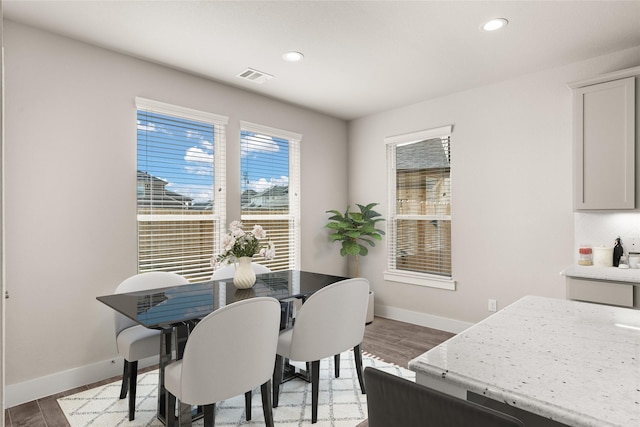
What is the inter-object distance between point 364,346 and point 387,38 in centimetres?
286

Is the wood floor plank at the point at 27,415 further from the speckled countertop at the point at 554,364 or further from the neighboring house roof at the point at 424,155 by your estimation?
the neighboring house roof at the point at 424,155

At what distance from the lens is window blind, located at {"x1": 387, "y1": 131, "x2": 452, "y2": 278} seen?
4363 mm

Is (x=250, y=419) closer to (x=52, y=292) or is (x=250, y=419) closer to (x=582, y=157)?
(x=52, y=292)

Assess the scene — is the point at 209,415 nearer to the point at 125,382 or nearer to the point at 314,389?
the point at 314,389

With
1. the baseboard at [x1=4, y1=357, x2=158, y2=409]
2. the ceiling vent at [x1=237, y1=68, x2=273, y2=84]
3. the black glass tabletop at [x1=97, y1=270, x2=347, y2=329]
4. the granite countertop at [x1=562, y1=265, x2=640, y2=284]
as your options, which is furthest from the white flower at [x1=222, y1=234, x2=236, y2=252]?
the granite countertop at [x1=562, y1=265, x2=640, y2=284]

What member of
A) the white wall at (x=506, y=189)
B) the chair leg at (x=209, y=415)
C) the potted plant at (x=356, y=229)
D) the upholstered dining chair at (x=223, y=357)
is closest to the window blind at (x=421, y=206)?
the white wall at (x=506, y=189)

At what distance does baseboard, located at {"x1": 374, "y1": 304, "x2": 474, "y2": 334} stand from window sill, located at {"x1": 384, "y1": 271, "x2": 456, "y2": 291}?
362 millimetres

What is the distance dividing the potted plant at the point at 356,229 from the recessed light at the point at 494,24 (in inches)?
98.4

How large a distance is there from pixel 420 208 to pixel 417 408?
399 cm

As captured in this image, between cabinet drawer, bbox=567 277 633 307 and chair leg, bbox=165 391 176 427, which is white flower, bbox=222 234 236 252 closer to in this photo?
chair leg, bbox=165 391 176 427


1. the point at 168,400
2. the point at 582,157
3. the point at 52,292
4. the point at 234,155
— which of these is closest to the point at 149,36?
the point at 234,155

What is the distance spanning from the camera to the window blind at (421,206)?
14.3 feet

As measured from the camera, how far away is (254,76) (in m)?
3.62

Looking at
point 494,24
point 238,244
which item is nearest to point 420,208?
point 494,24
